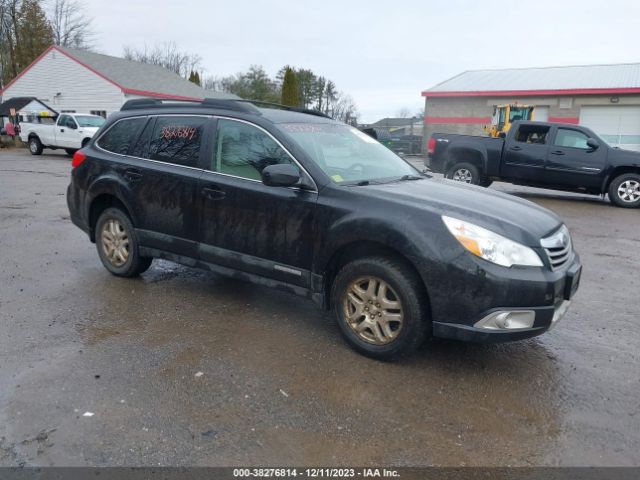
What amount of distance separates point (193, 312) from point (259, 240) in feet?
3.22

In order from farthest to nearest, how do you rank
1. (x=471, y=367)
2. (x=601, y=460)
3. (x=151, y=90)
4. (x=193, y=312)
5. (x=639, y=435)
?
(x=151, y=90), (x=193, y=312), (x=471, y=367), (x=639, y=435), (x=601, y=460)

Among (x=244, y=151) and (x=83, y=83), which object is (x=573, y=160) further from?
(x=83, y=83)

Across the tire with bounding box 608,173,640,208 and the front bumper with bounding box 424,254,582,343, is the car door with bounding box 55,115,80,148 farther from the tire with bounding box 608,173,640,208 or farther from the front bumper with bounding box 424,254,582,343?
the front bumper with bounding box 424,254,582,343

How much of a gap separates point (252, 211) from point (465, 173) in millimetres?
9866

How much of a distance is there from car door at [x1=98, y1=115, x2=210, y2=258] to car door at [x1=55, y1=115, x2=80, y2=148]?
1786 centimetres

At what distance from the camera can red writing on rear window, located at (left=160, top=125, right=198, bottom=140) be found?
4.80 metres

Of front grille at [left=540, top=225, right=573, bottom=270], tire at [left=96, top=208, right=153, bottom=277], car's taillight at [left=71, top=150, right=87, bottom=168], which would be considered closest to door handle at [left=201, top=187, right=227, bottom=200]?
tire at [left=96, top=208, right=153, bottom=277]

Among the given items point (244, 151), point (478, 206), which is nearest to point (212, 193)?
point (244, 151)

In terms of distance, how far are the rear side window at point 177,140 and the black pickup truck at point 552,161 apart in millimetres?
9417

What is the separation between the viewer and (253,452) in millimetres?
2711

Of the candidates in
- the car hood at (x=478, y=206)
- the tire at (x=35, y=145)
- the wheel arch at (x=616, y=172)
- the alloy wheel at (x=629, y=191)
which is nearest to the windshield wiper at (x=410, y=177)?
the car hood at (x=478, y=206)

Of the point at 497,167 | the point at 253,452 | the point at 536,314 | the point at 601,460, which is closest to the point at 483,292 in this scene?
the point at 536,314

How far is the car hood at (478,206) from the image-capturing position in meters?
3.47

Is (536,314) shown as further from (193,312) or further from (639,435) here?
(193,312)
